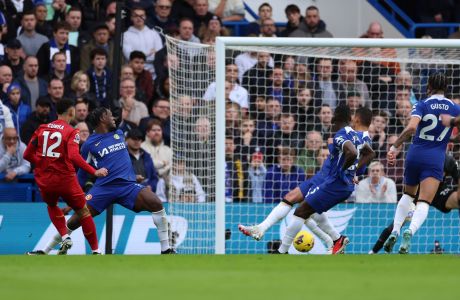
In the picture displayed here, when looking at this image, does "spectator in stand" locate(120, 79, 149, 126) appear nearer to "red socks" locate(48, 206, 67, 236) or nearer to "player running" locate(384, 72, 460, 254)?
"red socks" locate(48, 206, 67, 236)

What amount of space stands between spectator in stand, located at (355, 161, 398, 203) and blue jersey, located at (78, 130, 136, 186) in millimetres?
3871

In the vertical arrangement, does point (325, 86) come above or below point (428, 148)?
above

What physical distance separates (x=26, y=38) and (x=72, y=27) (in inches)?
31.7

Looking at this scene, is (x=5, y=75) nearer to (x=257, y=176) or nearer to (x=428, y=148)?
(x=257, y=176)

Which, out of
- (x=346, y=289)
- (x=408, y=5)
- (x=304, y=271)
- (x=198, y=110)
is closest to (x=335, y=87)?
(x=198, y=110)

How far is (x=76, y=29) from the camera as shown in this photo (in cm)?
1850

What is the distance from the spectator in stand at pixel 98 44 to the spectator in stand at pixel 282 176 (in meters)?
3.38

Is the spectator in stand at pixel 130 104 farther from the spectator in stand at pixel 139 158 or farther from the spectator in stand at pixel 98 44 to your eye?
the spectator in stand at pixel 139 158

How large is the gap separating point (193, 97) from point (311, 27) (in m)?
4.18

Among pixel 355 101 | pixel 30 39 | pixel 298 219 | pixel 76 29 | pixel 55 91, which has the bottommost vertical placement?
pixel 298 219

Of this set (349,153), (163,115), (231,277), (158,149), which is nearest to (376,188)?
(158,149)

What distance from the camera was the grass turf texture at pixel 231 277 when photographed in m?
8.49

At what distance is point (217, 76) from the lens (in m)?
14.5

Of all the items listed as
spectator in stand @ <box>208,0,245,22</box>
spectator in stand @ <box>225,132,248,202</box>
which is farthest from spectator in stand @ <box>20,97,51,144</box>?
spectator in stand @ <box>208,0,245,22</box>
